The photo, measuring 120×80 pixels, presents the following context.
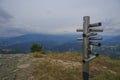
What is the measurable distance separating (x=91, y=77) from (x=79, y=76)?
0.70m

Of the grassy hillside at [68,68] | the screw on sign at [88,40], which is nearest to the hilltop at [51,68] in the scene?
the grassy hillside at [68,68]

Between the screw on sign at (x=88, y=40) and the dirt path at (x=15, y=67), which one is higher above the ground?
the screw on sign at (x=88, y=40)

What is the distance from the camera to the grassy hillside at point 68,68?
38.2 ft

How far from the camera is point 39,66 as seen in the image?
12945 mm

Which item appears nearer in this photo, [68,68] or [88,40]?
[88,40]

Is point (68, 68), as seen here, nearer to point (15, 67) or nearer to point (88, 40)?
point (15, 67)

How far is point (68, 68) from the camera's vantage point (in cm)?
1268

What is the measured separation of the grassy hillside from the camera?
11.6m

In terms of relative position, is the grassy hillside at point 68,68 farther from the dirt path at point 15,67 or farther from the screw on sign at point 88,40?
the screw on sign at point 88,40

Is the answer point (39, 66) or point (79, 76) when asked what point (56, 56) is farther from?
point (79, 76)

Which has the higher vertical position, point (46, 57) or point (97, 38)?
point (97, 38)

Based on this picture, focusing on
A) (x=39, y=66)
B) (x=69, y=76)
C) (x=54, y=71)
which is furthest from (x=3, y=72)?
(x=69, y=76)

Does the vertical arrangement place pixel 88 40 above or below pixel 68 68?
above

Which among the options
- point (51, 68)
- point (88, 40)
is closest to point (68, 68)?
point (51, 68)
